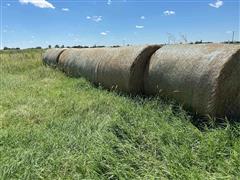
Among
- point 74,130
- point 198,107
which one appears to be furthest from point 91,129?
point 198,107

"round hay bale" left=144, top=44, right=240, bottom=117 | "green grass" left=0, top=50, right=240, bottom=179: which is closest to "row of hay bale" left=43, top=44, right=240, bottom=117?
"round hay bale" left=144, top=44, right=240, bottom=117

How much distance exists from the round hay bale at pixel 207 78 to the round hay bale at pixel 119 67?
0.93 metres

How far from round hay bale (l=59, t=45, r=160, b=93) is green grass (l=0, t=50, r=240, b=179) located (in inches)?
17.3

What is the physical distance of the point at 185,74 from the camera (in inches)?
169

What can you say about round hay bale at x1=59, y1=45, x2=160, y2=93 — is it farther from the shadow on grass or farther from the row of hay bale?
the shadow on grass

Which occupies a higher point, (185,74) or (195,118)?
(185,74)

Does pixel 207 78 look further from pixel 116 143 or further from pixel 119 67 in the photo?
pixel 119 67

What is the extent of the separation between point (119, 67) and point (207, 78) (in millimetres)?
2293

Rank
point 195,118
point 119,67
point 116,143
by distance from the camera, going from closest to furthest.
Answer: point 116,143
point 195,118
point 119,67

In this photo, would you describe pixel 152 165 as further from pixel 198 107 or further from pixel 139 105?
pixel 139 105

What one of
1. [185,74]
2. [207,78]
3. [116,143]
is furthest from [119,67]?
[116,143]

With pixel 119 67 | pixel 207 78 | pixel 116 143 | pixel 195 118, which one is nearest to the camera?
pixel 116 143

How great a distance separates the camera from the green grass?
296 centimetres

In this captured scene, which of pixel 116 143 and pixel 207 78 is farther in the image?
pixel 207 78
